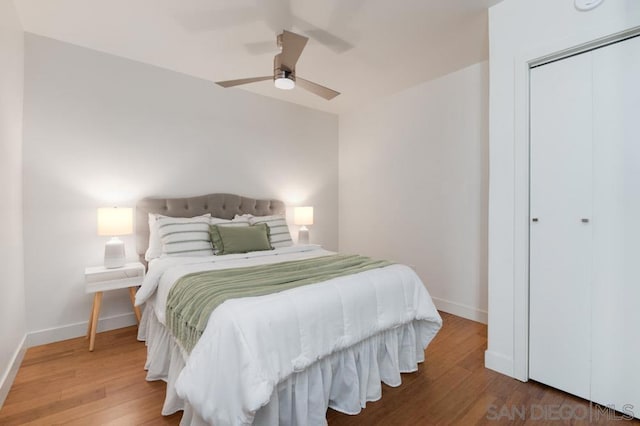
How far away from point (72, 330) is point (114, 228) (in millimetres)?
1001

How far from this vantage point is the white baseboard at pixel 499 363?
2047 mm

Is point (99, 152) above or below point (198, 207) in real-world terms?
above

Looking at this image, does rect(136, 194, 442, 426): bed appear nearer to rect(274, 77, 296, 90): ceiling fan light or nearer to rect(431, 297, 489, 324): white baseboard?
rect(431, 297, 489, 324): white baseboard

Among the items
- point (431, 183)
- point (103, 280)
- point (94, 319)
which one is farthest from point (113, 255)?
point (431, 183)

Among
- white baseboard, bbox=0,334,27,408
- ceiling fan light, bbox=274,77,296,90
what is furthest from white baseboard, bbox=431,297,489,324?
white baseboard, bbox=0,334,27,408

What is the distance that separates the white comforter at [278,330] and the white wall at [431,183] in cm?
129

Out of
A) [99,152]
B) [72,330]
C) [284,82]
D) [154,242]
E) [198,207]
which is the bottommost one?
[72,330]

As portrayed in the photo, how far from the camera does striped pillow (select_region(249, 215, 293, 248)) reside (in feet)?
10.3

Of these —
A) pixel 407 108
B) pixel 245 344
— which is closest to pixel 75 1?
pixel 245 344

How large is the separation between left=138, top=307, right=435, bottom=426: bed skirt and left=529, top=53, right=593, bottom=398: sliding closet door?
77 cm

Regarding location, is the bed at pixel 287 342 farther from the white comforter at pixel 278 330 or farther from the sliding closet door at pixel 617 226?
the sliding closet door at pixel 617 226

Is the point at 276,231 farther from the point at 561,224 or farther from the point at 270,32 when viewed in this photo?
the point at 561,224

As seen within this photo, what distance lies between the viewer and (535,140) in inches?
77.7

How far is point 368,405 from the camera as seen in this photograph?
1.75 meters
